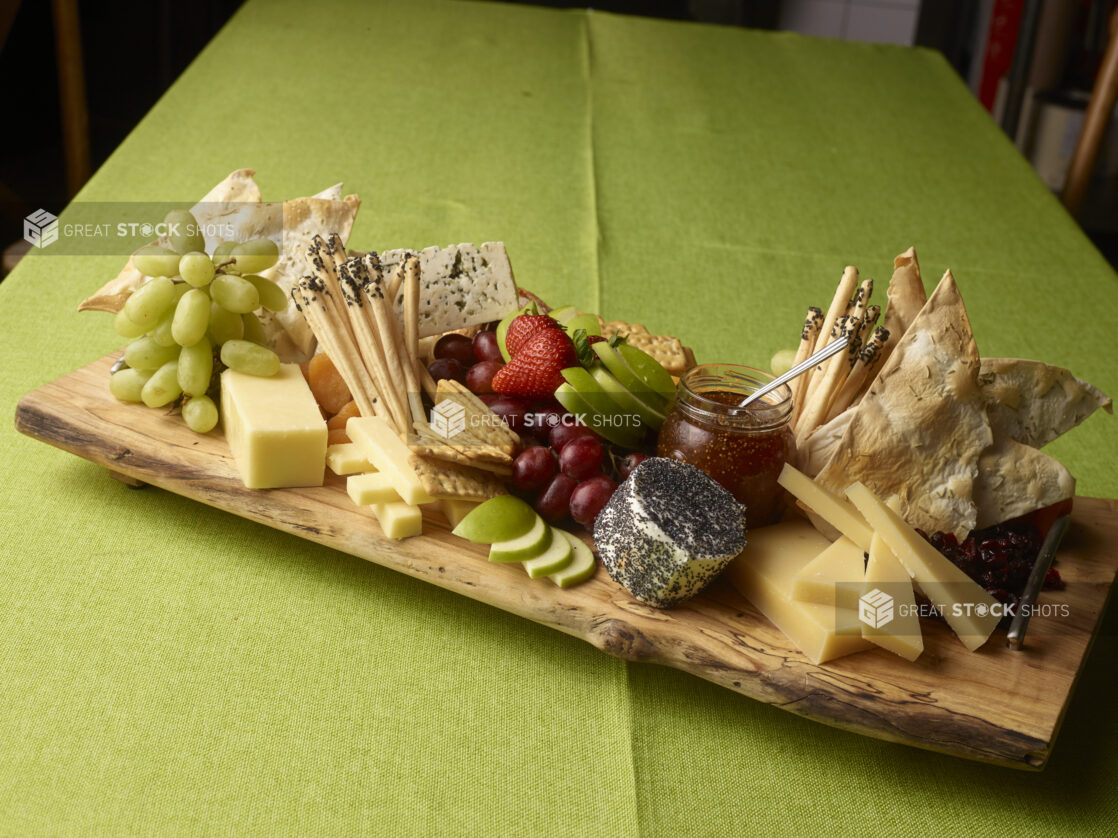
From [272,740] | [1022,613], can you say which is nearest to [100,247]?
[272,740]

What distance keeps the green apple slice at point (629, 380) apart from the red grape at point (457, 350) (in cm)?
20

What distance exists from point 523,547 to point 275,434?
0.93ft

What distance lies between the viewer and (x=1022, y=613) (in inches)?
37.3

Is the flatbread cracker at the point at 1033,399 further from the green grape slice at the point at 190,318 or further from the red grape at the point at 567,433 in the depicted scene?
the green grape slice at the point at 190,318

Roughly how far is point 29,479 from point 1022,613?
1.08 m

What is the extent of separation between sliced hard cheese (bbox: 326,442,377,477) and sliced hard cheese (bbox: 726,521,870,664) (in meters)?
0.40

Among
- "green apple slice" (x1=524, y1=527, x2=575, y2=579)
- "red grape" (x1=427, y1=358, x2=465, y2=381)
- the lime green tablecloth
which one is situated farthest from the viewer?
"red grape" (x1=427, y1=358, x2=465, y2=381)

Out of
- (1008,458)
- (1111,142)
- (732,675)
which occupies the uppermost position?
(1008,458)

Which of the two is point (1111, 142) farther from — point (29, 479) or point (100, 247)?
point (29, 479)

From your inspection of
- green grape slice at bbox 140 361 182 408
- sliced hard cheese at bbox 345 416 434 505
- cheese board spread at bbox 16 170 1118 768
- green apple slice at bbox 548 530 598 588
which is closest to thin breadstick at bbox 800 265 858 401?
cheese board spread at bbox 16 170 1118 768

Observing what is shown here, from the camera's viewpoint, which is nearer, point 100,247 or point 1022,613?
point 1022,613

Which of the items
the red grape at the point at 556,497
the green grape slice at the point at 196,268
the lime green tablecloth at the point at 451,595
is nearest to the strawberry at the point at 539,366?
the red grape at the point at 556,497

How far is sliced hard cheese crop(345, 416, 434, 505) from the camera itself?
3.25 ft

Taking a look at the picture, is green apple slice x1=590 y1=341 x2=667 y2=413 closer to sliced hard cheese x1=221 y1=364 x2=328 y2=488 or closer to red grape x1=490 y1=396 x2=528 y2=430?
red grape x1=490 y1=396 x2=528 y2=430
